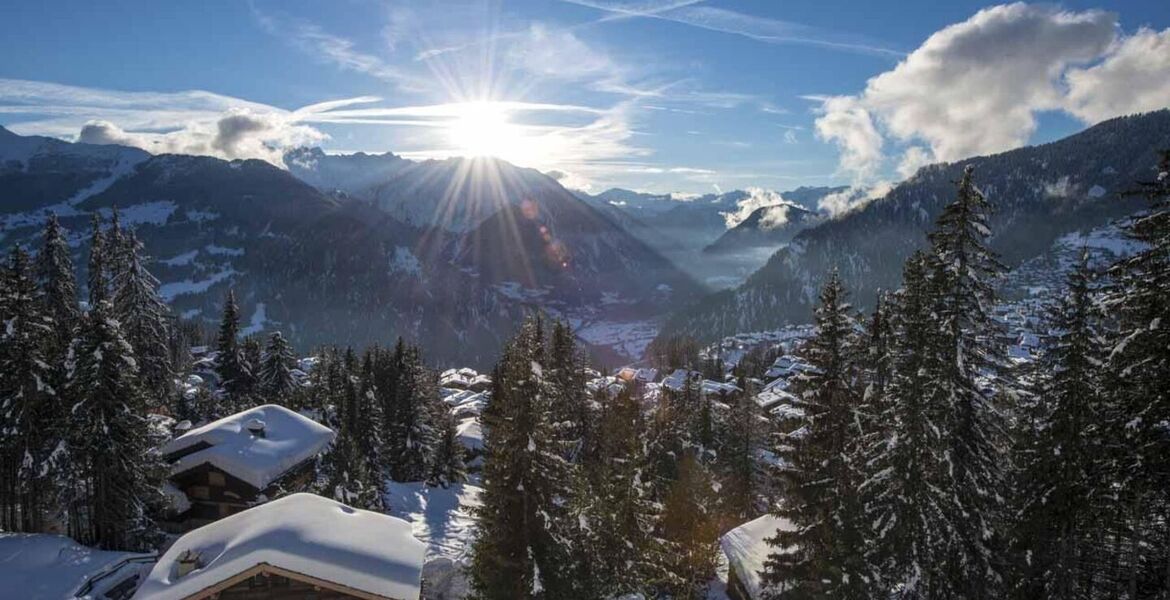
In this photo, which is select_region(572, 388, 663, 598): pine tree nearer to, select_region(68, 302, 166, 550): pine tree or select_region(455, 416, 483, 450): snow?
select_region(68, 302, 166, 550): pine tree

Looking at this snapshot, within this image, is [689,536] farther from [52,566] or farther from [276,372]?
[276,372]

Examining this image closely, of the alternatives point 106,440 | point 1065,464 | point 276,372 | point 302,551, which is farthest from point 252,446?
point 1065,464

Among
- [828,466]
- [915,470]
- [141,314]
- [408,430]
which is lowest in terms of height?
[408,430]

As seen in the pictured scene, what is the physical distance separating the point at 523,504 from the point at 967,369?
15245 millimetres

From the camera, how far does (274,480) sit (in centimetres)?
3809

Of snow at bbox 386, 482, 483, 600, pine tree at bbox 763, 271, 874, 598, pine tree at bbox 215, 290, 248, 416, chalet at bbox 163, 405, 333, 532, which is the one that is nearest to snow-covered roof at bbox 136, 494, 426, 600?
snow at bbox 386, 482, 483, 600

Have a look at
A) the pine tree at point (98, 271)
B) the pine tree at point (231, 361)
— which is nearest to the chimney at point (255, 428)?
the pine tree at point (98, 271)

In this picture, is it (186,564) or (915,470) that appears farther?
(915,470)

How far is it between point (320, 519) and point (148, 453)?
59.8ft

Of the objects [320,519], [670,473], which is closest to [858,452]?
[320,519]

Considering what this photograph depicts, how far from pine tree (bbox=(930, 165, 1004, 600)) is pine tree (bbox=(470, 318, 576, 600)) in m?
12.9

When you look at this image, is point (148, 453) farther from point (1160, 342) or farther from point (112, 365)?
point (1160, 342)

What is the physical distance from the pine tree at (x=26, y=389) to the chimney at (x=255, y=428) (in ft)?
32.5

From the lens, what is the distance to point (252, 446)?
37938 mm
